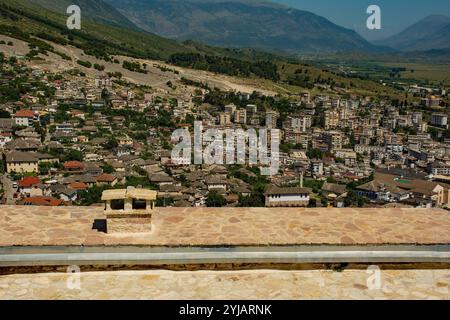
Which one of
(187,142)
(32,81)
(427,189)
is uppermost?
(32,81)

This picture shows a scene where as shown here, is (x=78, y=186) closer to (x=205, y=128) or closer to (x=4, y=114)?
(x=4, y=114)

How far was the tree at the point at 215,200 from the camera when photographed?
34.1m

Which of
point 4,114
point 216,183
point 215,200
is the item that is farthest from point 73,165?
point 4,114

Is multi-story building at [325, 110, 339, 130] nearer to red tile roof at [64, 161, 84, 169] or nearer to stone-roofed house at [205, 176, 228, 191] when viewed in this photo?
stone-roofed house at [205, 176, 228, 191]

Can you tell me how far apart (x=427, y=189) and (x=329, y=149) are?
2128 cm

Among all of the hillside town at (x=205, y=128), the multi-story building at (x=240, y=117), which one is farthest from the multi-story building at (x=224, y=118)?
the multi-story building at (x=240, y=117)

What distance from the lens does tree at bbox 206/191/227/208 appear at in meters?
34.1

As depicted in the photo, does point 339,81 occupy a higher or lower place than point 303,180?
higher

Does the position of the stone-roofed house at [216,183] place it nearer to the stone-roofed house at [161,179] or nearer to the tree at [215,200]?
the stone-roofed house at [161,179]

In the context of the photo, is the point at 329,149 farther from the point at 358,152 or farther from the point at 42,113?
the point at 42,113

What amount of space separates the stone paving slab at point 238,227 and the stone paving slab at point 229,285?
364 mm

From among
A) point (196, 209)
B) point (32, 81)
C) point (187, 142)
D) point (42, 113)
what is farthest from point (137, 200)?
point (32, 81)

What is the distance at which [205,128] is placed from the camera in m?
59.2

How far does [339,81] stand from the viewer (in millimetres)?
115750
